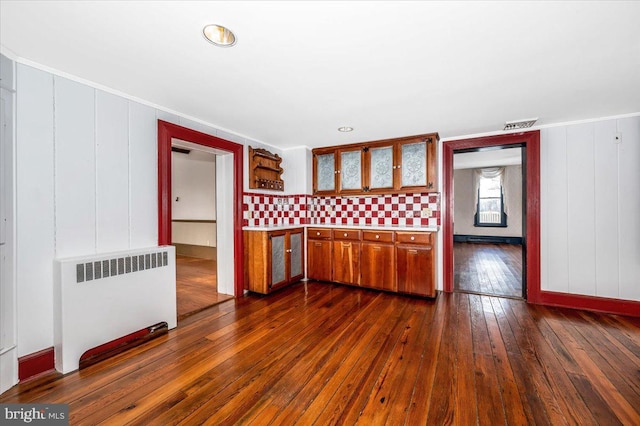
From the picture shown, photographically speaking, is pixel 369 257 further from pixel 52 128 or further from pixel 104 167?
pixel 52 128

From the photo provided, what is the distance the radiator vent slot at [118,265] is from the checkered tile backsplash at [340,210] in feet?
4.24

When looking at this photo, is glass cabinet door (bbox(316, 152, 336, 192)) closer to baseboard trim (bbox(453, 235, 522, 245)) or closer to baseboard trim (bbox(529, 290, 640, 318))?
baseboard trim (bbox(529, 290, 640, 318))

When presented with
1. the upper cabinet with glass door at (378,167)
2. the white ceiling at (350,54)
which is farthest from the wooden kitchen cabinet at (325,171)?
the white ceiling at (350,54)

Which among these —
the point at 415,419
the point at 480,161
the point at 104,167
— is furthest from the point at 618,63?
the point at 480,161

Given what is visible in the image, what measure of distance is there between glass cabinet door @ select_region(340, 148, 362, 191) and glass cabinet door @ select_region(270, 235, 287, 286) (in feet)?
4.18

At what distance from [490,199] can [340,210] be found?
6.30 metres

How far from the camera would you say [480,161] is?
23.0 feet

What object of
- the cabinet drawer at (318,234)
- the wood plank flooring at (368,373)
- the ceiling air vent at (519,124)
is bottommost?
the wood plank flooring at (368,373)

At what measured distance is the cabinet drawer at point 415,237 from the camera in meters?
3.28

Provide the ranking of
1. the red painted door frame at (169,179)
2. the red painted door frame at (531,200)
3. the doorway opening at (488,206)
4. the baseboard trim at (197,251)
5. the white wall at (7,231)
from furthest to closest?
the doorway opening at (488,206) < the baseboard trim at (197,251) < the red painted door frame at (531,200) < the red painted door frame at (169,179) < the white wall at (7,231)

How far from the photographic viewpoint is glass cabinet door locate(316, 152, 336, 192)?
4.16 meters

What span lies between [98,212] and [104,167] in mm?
381

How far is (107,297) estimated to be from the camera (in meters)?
2.05

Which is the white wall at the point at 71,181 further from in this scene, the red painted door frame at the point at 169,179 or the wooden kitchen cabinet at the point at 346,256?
the wooden kitchen cabinet at the point at 346,256
